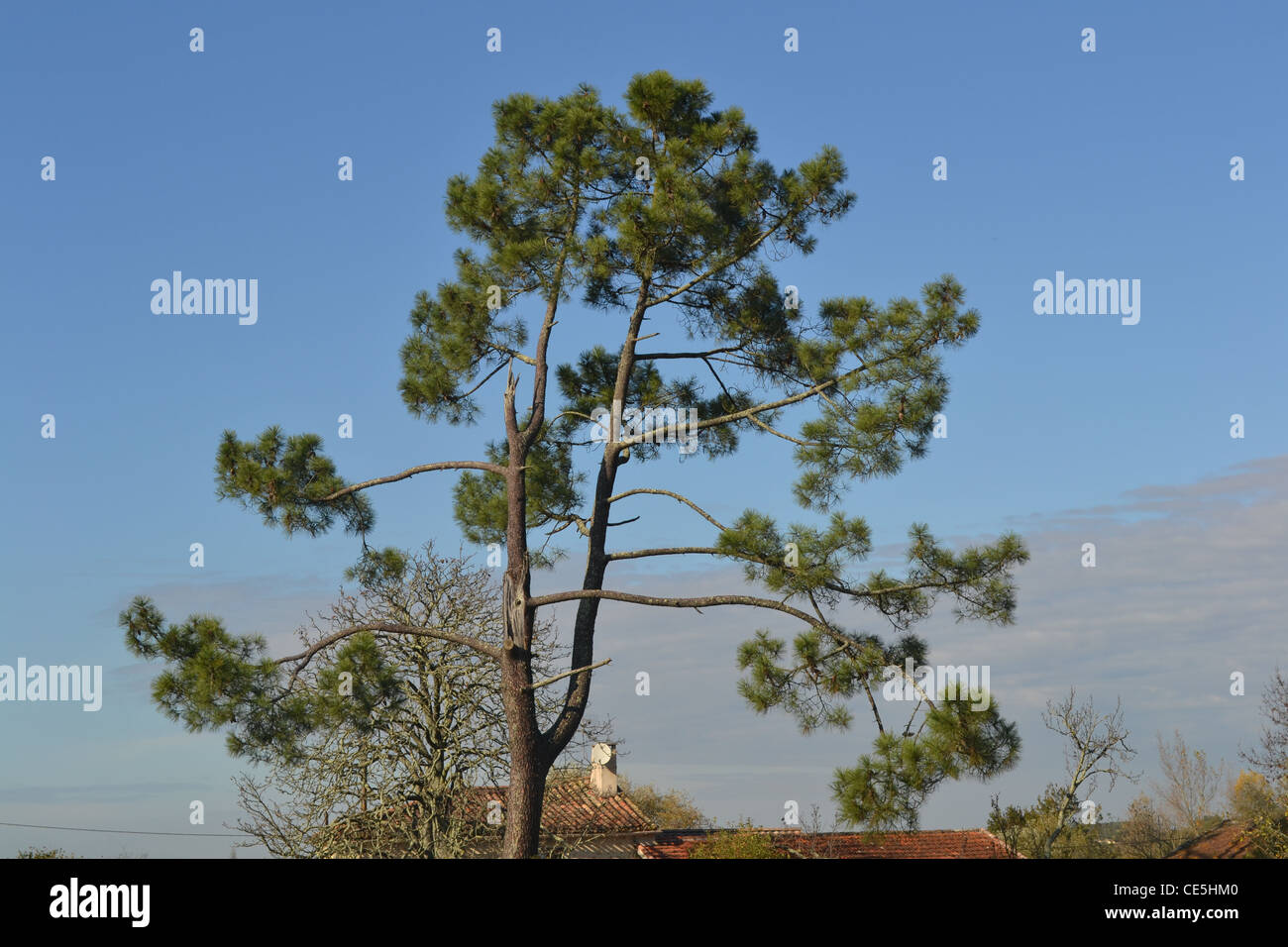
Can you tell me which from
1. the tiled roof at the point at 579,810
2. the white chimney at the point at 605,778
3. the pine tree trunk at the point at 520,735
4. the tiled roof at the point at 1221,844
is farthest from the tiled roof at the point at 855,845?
the pine tree trunk at the point at 520,735

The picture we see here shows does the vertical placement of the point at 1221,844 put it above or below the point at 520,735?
below

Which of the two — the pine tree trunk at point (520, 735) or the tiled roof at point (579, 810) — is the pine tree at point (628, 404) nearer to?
the pine tree trunk at point (520, 735)

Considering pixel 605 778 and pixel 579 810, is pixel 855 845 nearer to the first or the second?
pixel 605 778

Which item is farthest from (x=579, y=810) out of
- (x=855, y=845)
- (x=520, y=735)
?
(x=520, y=735)

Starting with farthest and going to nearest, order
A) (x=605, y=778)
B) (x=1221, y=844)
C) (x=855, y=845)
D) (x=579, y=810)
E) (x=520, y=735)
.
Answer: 1. (x=1221, y=844)
2. (x=855, y=845)
3. (x=605, y=778)
4. (x=579, y=810)
5. (x=520, y=735)

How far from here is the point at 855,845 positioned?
23781 millimetres

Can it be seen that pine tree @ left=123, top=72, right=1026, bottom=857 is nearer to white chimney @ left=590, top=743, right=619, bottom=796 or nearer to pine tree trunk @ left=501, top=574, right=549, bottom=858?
pine tree trunk @ left=501, top=574, right=549, bottom=858

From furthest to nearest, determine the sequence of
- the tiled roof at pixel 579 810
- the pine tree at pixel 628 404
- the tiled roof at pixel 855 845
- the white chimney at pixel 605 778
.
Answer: the white chimney at pixel 605 778 → the tiled roof at pixel 855 845 → the tiled roof at pixel 579 810 → the pine tree at pixel 628 404

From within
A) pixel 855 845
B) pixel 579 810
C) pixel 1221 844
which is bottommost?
pixel 1221 844

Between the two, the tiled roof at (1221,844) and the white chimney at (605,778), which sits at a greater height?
the white chimney at (605,778)

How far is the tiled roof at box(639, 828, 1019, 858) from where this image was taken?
21.8m

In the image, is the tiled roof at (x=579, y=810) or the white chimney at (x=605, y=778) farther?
the white chimney at (x=605, y=778)

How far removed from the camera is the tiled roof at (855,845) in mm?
21766

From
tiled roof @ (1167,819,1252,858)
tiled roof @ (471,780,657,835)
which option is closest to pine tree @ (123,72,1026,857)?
tiled roof @ (471,780,657,835)
